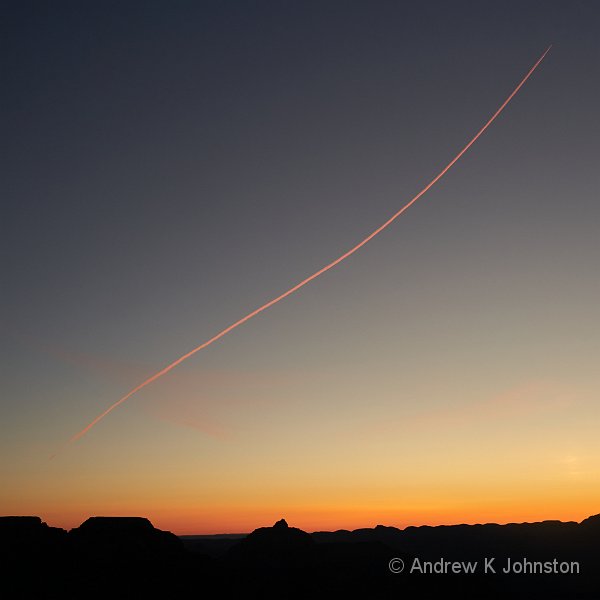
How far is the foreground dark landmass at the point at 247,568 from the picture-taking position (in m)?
66.1

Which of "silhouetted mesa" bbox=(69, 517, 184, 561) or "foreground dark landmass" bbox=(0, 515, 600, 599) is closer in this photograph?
"foreground dark landmass" bbox=(0, 515, 600, 599)

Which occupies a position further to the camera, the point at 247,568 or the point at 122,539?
the point at 247,568

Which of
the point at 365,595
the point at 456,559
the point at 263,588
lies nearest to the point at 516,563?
the point at 456,559

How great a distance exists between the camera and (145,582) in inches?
2761

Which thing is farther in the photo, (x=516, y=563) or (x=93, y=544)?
(x=516, y=563)

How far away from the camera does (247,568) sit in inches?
3866

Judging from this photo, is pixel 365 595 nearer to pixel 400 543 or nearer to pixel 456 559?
pixel 456 559

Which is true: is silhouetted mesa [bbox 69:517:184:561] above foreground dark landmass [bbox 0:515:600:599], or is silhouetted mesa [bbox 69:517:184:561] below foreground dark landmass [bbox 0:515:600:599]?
above

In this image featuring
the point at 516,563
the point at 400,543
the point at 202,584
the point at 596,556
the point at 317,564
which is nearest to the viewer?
the point at 202,584

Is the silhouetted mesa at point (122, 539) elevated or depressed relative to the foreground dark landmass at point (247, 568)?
elevated

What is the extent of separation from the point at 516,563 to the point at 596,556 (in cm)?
2045

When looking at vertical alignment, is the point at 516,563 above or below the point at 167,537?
below

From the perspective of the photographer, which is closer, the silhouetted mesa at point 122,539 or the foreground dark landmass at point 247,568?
the foreground dark landmass at point 247,568

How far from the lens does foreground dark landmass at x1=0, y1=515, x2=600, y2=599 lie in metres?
66.1
